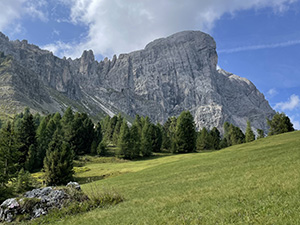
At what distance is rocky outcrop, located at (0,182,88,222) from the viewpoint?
17094 mm

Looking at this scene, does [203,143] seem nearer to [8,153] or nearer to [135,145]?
[135,145]

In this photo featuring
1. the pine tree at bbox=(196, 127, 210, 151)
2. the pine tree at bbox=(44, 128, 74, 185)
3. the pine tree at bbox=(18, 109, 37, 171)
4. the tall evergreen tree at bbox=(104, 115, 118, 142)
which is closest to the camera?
the pine tree at bbox=(44, 128, 74, 185)

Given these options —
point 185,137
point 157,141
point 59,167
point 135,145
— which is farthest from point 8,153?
point 157,141

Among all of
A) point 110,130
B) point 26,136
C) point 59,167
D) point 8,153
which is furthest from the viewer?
point 110,130

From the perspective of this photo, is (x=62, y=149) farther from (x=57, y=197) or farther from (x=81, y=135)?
(x=81, y=135)

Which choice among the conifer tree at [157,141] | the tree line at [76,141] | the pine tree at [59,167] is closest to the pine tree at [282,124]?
the tree line at [76,141]

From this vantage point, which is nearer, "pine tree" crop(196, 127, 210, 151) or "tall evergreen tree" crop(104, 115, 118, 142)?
"pine tree" crop(196, 127, 210, 151)

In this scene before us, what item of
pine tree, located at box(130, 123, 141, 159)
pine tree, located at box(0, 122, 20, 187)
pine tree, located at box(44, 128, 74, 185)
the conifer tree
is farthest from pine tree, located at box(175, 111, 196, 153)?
pine tree, located at box(0, 122, 20, 187)

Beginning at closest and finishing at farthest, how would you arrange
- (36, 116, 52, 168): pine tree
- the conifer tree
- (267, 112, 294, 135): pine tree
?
(36, 116, 52, 168): pine tree < (267, 112, 294, 135): pine tree < the conifer tree

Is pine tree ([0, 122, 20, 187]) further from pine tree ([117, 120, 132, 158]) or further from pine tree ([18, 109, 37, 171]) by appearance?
pine tree ([117, 120, 132, 158])

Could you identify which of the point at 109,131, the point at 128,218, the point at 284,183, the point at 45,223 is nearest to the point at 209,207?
the point at 128,218

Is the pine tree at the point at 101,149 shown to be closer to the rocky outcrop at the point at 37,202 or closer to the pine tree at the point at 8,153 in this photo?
the pine tree at the point at 8,153

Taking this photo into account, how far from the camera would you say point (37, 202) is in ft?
58.8

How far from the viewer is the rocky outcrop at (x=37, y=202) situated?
1709 centimetres
